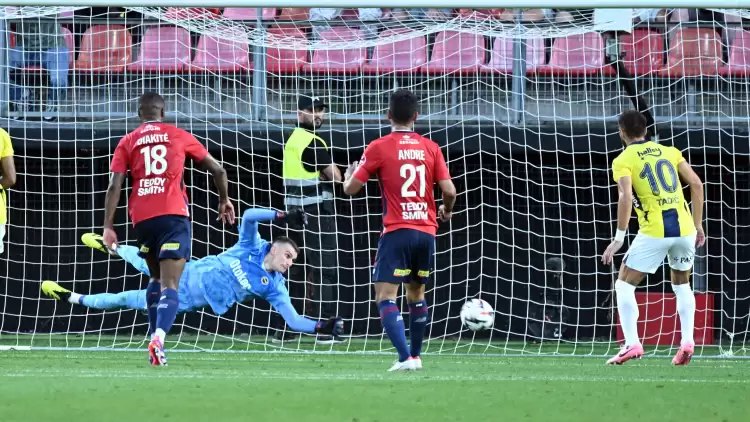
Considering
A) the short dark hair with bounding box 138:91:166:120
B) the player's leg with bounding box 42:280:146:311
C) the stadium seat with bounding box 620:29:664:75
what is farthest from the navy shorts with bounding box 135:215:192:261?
the stadium seat with bounding box 620:29:664:75

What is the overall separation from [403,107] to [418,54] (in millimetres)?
5350

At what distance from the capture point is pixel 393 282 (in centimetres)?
702

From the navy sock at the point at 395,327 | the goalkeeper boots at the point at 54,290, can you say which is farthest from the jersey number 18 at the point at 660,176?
the goalkeeper boots at the point at 54,290

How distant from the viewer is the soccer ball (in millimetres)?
9922

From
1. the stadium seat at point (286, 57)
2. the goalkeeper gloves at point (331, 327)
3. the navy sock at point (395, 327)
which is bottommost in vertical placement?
the navy sock at point (395, 327)

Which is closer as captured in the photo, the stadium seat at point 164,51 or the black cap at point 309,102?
the black cap at point 309,102

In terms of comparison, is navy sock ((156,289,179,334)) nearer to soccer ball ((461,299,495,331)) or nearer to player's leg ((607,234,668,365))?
player's leg ((607,234,668,365))

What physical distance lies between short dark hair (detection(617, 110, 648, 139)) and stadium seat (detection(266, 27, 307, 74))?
4258 millimetres

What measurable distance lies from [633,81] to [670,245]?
3670 millimetres

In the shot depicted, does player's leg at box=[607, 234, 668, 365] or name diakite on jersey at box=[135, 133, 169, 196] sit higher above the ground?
name diakite on jersey at box=[135, 133, 169, 196]

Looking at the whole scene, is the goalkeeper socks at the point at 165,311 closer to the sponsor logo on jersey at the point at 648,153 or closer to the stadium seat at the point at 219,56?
the sponsor logo on jersey at the point at 648,153

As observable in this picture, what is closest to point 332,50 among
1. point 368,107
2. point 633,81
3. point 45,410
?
point 368,107

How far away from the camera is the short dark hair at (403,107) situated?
707 centimetres

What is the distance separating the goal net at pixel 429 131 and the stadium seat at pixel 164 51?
20mm
